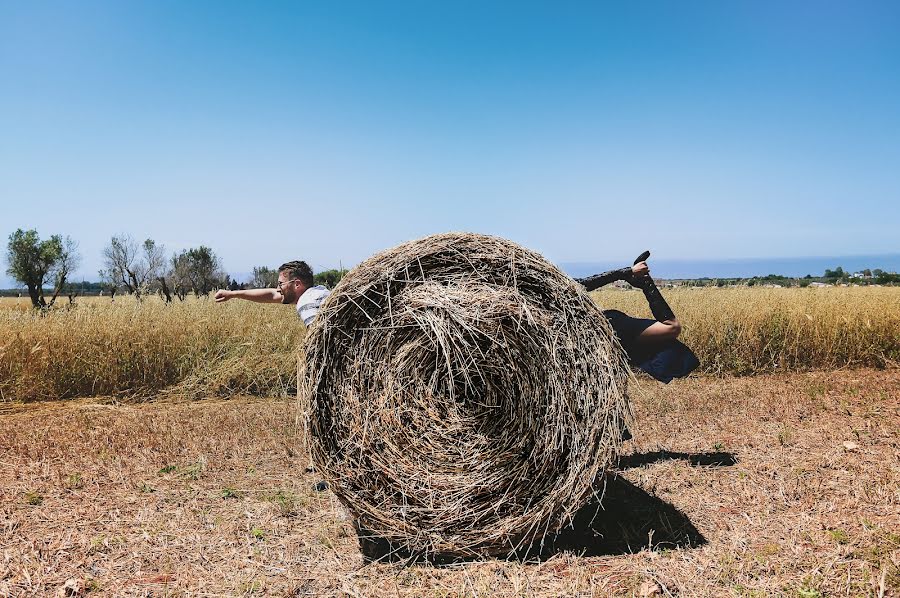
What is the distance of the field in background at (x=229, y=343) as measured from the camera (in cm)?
Result: 910

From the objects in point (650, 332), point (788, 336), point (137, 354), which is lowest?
point (788, 336)

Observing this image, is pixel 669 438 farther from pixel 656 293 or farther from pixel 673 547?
pixel 673 547

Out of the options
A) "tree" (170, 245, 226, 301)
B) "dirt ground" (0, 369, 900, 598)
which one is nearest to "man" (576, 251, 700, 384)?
"dirt ground" (0, 369, 900, 598)

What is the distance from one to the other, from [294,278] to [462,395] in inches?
95.3

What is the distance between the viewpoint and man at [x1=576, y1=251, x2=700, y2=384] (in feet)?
16.7

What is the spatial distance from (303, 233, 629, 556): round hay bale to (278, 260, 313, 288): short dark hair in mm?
1716

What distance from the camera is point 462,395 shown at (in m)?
3.84

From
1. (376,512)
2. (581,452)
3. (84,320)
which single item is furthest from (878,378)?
(84,320)

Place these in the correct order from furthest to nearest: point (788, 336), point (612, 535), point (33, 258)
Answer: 1. point (33, 258)
2. point (788, 336)
3. point (612, 535)

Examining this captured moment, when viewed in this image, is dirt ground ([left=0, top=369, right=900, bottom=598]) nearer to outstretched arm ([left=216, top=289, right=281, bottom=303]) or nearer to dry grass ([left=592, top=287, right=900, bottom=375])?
outstretched arm ([left=216, top=289, right=281, bottom=303])

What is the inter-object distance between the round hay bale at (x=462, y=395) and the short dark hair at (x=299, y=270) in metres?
1.72

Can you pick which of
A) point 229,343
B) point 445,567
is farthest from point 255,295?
point 229,343

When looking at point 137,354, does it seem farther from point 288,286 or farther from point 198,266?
point 198,266

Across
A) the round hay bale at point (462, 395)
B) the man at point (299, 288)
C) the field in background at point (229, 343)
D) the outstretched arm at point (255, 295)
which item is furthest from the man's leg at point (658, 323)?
the field in background at point (229, 343)
